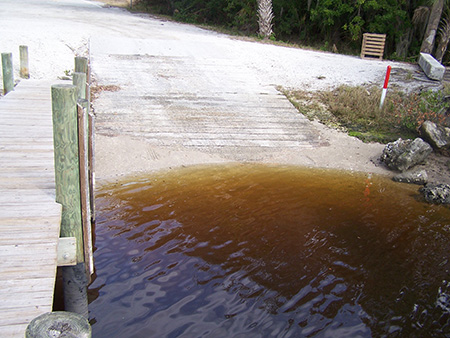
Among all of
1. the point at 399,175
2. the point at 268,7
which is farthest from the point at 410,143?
the point at 268,7

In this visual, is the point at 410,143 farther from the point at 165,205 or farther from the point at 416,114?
the point at 165,205

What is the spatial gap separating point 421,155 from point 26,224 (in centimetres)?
884

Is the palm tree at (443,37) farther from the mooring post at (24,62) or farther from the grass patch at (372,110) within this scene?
the mooring post at (24,62)

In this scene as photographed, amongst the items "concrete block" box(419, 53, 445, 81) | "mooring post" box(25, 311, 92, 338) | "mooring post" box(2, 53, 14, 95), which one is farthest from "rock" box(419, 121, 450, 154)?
"mooring post" box(25, 311, 92, 338)

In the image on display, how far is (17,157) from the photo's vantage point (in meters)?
6.30

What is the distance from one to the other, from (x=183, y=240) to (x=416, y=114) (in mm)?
8199

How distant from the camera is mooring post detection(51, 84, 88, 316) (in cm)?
455

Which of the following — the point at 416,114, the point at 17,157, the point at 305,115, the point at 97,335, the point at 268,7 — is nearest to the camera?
the point at 97,335

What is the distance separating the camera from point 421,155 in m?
10.4

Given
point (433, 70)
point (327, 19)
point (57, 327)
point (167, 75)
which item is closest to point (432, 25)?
point (433, 70)

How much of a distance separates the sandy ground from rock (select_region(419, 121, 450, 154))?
317 mm

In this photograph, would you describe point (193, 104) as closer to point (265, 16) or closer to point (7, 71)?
point (7, 71)

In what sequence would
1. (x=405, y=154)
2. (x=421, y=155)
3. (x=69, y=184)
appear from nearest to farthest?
(x=69, y=184)
(x=405, y=154)
(x=421, y=155)

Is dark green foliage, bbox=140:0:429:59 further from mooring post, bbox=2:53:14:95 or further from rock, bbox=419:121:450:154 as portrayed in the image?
mooring post, bbox=2:53:14:95
